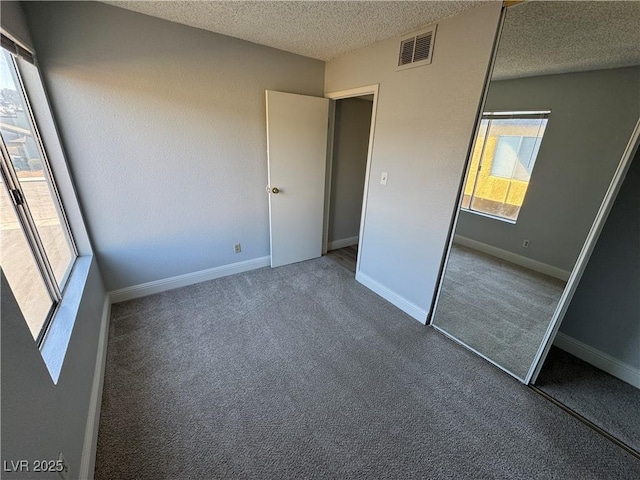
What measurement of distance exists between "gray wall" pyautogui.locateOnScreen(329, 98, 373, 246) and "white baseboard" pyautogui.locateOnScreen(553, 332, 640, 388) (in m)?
2.55

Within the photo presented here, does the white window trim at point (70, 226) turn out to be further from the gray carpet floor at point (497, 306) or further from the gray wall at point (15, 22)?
the gray carpet floor at point (497, 306)

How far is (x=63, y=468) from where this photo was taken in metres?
0.95

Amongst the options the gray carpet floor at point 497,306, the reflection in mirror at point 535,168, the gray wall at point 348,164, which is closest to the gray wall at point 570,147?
the reflection in mirror at point 535,168

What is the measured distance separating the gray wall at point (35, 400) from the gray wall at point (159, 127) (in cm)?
123

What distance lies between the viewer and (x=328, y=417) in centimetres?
149

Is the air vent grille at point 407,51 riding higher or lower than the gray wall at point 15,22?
higher

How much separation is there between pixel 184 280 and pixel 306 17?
253 centimetres

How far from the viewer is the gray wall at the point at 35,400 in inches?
29.2

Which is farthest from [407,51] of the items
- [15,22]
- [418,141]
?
[15,22]

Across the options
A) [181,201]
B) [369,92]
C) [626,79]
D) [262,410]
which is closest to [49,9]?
[181,201]

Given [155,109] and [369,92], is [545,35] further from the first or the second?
[155,109]

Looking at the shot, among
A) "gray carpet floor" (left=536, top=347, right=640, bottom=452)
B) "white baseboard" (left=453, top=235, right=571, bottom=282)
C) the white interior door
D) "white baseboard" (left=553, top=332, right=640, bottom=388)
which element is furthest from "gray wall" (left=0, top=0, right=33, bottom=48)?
"white baseboard" (left=553, top=332, right=640, bottom=388)

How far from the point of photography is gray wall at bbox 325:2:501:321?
1701 mm

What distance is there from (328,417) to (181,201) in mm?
2156
